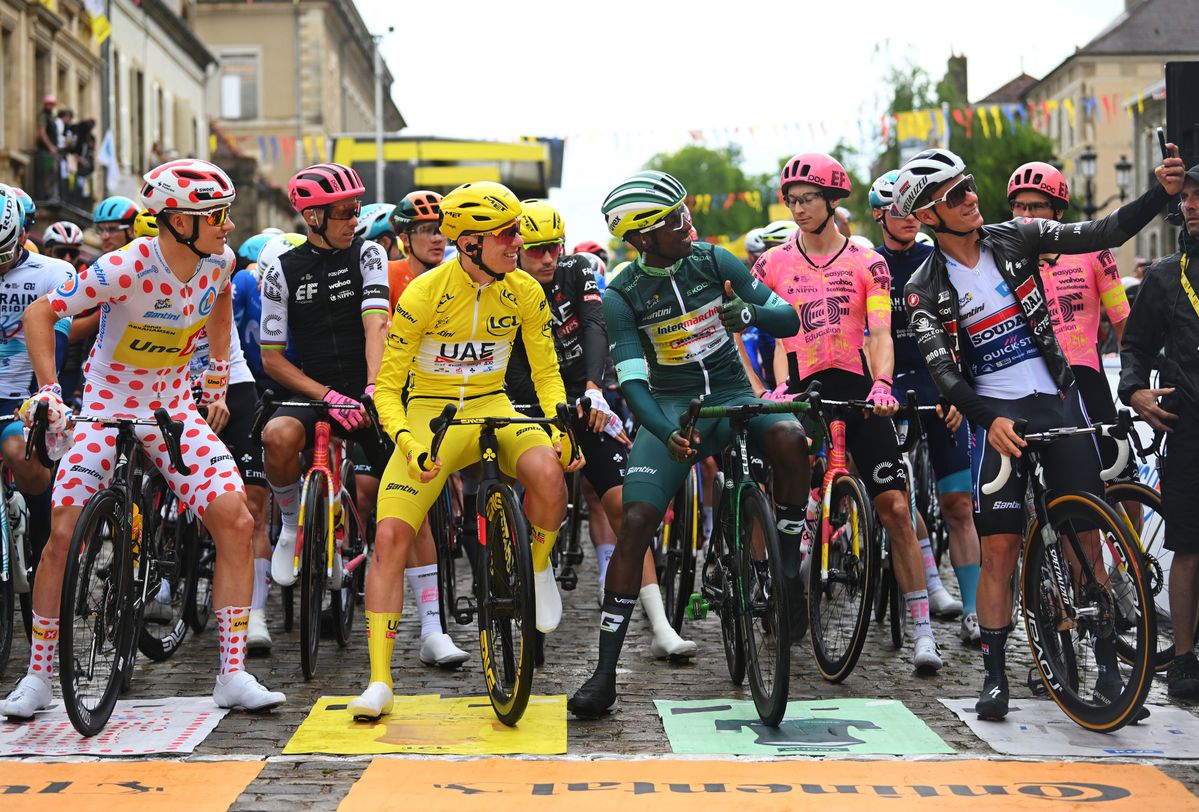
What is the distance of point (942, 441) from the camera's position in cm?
889

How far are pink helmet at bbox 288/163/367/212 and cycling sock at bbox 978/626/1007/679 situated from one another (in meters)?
3.72

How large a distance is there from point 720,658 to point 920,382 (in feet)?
6.02

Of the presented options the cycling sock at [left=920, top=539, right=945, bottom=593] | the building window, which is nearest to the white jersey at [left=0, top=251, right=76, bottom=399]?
the cycling sock at [left=920, top=539, right=945, bottom=593]

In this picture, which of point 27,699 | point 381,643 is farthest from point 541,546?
Answer: point 27,699

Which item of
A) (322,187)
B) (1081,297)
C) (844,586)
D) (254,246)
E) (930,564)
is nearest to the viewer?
(844,586)

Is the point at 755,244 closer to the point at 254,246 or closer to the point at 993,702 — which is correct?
the point at 254,246

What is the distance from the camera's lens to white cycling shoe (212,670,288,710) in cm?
702

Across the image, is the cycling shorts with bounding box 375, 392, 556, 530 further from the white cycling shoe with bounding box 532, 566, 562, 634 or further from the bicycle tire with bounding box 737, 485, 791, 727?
the bicycle tire with bounding box 737, 485, 791, 727

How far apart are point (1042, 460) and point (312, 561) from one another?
3314mm

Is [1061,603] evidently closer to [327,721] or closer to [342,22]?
[327,721]

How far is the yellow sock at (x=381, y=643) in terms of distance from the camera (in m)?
6.89

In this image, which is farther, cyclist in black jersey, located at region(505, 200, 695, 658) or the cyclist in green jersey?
cyclist in black jersey, located at region(505, 200, 695, 658)

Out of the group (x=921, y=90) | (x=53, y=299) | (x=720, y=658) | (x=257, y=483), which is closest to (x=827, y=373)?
(x=720, y=658)

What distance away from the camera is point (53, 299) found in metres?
6.80
